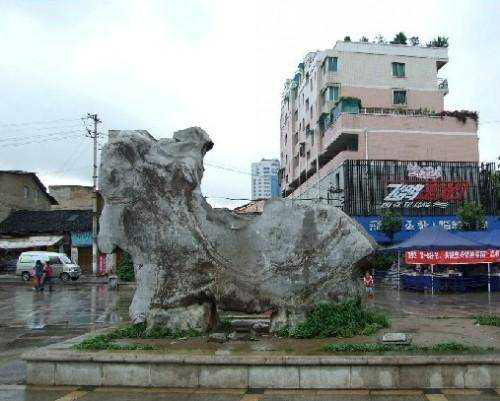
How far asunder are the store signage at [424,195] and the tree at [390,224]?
9.11ft

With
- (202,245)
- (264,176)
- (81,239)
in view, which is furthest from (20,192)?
(202,245)

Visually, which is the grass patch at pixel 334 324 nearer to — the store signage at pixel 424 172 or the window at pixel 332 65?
the store signage at pixel 424 172

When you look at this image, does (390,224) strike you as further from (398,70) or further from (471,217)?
(398,70)

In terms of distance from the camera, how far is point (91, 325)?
14117 mm

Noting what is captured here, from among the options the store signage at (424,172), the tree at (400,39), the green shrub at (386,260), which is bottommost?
the green shrub at (386,260)

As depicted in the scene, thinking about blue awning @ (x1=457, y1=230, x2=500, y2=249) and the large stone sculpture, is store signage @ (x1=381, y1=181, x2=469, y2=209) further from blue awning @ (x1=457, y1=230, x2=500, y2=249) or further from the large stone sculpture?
the large stone sculpture

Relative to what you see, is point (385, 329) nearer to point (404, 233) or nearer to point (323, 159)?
point (404, 233)

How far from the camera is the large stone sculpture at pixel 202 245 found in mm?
8953

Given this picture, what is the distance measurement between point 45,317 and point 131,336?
8656 mm

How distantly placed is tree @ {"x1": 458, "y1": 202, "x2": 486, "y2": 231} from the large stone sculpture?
22637mm

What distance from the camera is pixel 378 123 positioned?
1446 inches

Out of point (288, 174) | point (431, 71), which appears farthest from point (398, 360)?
point (288, 174)

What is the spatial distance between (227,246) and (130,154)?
225cm

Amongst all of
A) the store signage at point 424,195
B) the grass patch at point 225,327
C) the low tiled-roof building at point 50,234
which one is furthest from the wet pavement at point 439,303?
the low tiled-roof building at point 50,234
